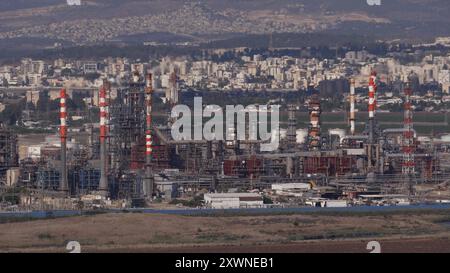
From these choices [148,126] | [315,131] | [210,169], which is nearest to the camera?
[148,126]

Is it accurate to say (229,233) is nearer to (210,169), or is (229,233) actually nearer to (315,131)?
(210,169)

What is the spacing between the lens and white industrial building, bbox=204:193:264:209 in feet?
60.8

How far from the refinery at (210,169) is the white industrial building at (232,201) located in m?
0.02

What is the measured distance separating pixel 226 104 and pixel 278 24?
28.3 meters

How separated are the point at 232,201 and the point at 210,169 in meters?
3.76

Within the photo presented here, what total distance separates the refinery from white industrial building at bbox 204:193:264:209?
0.07 ft

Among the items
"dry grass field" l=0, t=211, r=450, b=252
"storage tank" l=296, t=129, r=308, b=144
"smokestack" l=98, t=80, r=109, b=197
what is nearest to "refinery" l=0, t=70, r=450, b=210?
"smokestack" l=98, t=80, r=109, b=197

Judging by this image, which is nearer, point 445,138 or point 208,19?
point 445,138

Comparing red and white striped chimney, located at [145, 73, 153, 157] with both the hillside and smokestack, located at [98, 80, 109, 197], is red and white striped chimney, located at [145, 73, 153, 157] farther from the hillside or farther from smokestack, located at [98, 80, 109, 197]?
the hillside

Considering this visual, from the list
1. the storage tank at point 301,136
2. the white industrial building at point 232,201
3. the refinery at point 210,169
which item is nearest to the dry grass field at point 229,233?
the white industrial building at point 232,201

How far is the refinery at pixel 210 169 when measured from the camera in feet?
64.7

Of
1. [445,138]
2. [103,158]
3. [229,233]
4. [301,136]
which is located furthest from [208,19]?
[229,233]

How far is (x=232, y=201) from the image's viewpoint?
61.3 ft

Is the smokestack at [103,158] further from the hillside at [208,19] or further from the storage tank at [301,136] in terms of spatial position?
the hillside at [208,19]
